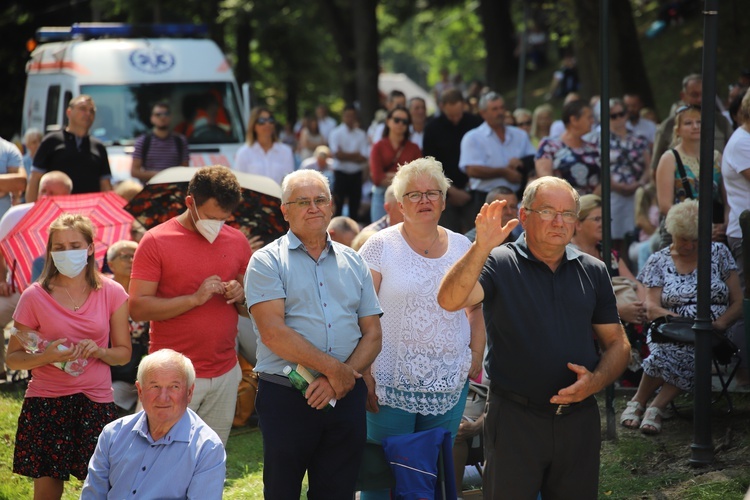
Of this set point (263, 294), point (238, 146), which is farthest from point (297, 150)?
point (263, 294)

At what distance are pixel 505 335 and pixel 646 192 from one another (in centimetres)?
667

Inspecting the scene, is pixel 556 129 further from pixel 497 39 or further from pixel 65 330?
pixel 497 39

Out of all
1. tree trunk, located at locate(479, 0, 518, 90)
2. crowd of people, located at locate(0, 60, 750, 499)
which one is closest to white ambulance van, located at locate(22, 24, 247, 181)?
crowd of people, located at locate(0, 60, 750, 499)

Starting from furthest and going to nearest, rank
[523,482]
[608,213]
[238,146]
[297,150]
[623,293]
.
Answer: [297,150], [238,146], [623,293], [608,213], [523,482]

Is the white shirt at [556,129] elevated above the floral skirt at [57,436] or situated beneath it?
elevated above

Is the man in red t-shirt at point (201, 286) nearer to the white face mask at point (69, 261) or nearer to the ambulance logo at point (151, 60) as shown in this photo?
the white face mask at point (69, 261)

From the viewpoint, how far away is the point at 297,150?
86.5ft

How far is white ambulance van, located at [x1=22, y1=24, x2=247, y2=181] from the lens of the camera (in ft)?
49.2

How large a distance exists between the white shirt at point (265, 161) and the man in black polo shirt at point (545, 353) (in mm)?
7745

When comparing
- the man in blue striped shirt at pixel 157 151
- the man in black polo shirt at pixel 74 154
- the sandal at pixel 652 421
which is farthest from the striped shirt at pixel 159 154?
the sandal at pixel 652 421

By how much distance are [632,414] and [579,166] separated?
126 inches

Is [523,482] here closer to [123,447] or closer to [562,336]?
[562,336]

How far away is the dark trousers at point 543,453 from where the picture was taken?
4.93m

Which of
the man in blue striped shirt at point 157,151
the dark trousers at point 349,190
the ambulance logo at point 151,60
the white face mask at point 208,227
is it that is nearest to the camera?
the white face mask at point 208,227
